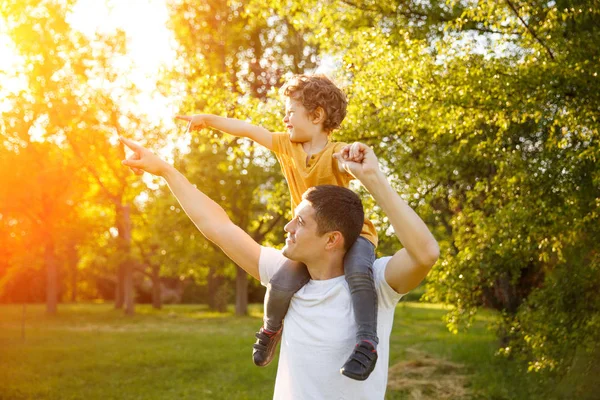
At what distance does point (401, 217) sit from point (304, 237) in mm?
398

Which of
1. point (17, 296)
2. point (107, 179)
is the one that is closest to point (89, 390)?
point (107, 179)

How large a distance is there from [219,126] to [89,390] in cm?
831

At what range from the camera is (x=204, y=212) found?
2457 millimetres

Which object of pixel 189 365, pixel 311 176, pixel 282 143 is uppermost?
pixel 282 143

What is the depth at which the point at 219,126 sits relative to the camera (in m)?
3.85

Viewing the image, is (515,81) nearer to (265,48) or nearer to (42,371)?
(42,371)

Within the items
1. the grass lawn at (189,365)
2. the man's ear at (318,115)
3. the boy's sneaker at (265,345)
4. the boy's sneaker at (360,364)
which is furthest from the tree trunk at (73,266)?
the boy's sneaker at (360,364)

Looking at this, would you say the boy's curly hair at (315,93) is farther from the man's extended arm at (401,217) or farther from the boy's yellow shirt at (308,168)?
the man's extended arm at (401,217)

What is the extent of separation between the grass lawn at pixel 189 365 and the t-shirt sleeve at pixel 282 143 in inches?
283

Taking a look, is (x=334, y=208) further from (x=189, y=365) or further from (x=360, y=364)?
(x=189, y=365)

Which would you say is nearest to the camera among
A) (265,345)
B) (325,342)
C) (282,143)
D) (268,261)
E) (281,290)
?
(325,342)

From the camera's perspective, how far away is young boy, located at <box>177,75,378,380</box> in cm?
228

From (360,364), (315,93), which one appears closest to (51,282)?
(315,93)

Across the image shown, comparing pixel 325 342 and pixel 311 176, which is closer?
pixel 325 342
